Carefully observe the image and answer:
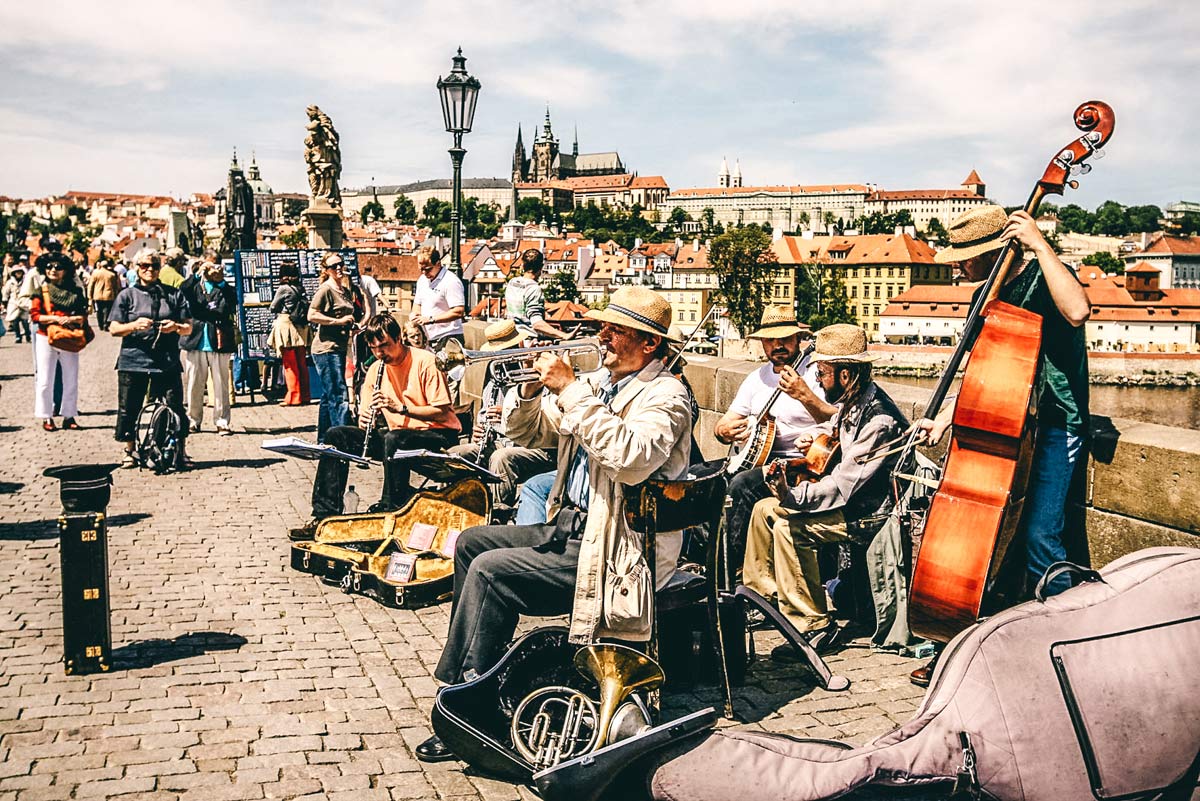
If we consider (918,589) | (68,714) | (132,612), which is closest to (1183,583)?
(918,589)

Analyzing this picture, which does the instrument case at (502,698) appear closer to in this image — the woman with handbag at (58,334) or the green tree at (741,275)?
the woman with handbag at (58,334)

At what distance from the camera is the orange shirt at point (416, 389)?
24.9 feet

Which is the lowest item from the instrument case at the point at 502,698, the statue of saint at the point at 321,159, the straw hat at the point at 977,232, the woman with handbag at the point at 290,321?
the instrument case at the point at 502,698

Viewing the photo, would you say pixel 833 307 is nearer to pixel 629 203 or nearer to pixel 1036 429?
pixel 629 203

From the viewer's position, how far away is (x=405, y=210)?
191 meters

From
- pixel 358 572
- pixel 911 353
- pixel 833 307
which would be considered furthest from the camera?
pixel 833 307

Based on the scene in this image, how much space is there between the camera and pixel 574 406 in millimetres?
3893

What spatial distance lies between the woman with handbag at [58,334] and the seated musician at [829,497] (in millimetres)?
9205

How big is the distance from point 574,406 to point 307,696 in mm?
1967

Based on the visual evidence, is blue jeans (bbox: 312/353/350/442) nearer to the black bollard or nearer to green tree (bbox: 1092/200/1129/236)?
the black bollard

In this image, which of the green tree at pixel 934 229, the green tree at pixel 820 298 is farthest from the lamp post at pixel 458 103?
the green tree at pixel 934 229

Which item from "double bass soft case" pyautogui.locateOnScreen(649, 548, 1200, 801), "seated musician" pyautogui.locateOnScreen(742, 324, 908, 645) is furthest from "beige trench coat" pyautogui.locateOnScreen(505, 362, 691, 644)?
"seated musician" pyautogui.locateOnScreen(742, 324, 908, 645)

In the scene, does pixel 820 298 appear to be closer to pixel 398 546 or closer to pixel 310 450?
pixel 310 450

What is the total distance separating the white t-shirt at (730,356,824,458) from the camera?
→ 6152mm
